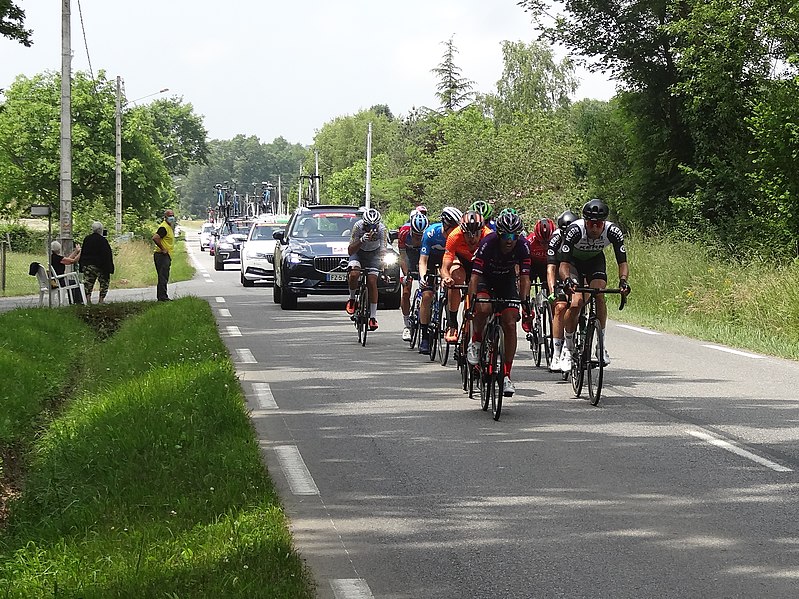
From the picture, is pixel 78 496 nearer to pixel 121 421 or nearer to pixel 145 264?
pixel 121 421

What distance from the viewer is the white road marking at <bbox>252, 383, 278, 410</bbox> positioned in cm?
1104

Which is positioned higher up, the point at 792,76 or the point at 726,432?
the point at 792,76

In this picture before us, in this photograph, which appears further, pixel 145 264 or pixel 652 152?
pixel 145 264

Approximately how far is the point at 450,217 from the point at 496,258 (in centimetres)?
229

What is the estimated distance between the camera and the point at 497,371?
10.4m

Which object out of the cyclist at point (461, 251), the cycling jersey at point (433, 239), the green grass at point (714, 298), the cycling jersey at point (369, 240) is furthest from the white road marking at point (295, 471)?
the green grass at point (714, 298)

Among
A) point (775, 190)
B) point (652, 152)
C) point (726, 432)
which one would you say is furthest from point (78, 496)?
point (652, 152)

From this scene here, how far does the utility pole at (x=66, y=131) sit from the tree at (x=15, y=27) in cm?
426

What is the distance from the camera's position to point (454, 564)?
19.3 ft

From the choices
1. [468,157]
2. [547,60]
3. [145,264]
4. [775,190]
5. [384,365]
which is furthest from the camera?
[547,60]

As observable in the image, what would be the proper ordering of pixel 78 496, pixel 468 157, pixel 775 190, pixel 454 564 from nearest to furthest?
pixel 454 564 < pixel 78 496 < pixel 775 190 < pixel 468 157

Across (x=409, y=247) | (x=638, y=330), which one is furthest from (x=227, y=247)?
(x=409, y=247)

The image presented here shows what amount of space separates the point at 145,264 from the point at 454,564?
39524mm

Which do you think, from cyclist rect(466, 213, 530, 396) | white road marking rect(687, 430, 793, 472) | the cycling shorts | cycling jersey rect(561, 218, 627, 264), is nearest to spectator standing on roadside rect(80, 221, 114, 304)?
the cycling shorts
